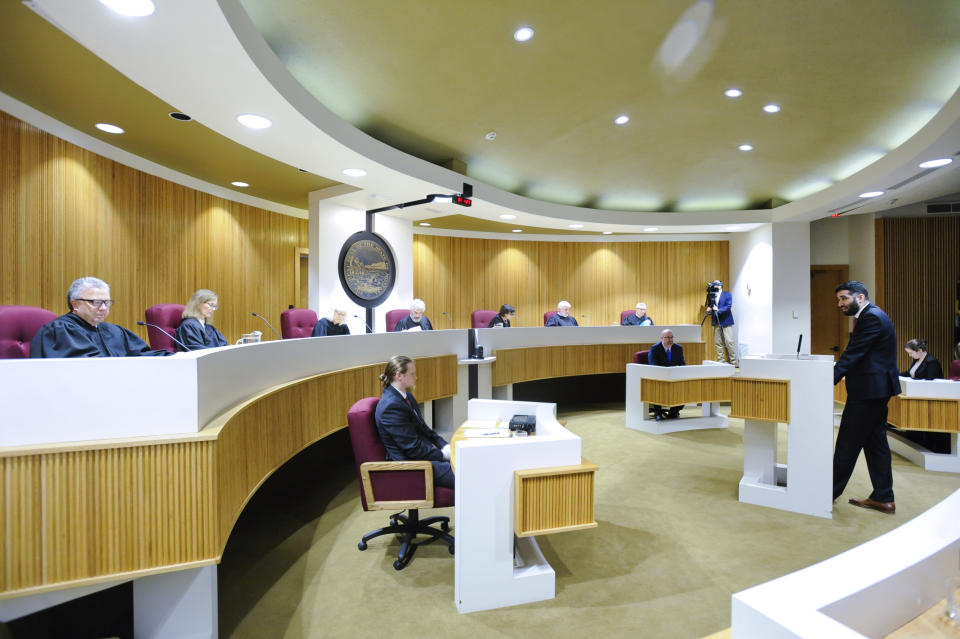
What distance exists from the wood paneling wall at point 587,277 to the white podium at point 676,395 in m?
3.73

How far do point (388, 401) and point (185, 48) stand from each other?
226 cm

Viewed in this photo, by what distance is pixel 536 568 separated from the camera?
8.61 feet

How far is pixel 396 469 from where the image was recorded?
288 centimetres

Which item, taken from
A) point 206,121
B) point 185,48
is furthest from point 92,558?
point 206,121

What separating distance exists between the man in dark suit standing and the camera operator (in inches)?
213

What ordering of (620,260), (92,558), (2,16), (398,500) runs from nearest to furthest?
1. (92,558)
2. (2,16)
3. (398,500)
4. (620,260)

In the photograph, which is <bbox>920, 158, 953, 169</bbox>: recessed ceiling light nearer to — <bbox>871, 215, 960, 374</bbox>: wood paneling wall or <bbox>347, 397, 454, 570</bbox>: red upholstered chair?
<bbox>871, 215, 960, 374</bbox>: wood paneling wall

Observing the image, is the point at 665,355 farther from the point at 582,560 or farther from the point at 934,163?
the point at 582,560

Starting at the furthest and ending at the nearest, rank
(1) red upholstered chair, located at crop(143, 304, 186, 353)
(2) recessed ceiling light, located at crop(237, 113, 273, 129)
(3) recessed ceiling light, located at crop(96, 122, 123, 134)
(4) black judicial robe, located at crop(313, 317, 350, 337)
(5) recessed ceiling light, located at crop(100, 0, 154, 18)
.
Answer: (4) black judicial robe, located at crop(313, 317, 350, 337)
(3) recessed ceiling light, located at crop(96, 122, 123, 134)
(1) red upholstered chair, located at crop(143, 304, 186, 353)
(2) recessed ceiling light, located at crop(237, 113, 273, 129)
(5) recessed ceiling light, located at crop(100, 0, 154, 18)

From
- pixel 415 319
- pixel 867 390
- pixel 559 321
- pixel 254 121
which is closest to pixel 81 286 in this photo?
pixel 254 121

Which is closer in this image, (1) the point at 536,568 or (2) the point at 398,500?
(1) the point at 536,568

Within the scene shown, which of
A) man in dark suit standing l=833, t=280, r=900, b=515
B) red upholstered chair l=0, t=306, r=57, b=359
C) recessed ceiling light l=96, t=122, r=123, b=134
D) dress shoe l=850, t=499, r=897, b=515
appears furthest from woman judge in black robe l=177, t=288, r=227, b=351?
dress shoe l=850, t=499, r=897, b=515

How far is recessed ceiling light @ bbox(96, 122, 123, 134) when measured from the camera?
158 inches

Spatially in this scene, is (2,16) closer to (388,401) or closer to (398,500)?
(388,401)
